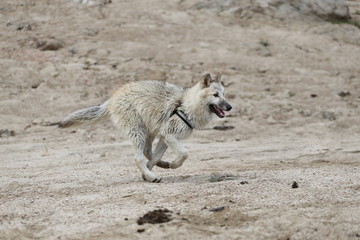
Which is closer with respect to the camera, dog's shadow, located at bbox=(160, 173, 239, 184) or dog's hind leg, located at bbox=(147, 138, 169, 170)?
dog's shadow, located at bbox=(160, 173, 239, 184)

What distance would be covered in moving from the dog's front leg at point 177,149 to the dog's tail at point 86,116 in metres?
1.12

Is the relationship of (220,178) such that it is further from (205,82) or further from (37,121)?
(37,121)

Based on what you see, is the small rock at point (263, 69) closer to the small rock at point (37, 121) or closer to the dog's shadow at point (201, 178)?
the small rock at point (37, 121)

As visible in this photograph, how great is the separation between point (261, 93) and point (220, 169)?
745 centimetres

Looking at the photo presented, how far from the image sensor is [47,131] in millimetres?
13211

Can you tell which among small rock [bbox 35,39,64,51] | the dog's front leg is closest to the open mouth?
the dog's front leg

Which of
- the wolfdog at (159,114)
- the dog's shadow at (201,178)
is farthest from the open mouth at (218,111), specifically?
the dog's shadow at (201,178)

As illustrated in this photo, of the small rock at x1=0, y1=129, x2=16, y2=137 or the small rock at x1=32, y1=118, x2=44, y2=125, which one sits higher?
the small rock at x1=0, y1=129, x2=16, y2=137

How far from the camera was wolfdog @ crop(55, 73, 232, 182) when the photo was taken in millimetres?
8117

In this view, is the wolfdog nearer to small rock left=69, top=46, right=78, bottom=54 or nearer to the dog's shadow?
the dog's shadow

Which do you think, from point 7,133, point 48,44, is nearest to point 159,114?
point 7,133

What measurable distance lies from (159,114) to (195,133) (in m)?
5.26

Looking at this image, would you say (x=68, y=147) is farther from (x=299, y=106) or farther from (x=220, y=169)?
(x=299, y=106)

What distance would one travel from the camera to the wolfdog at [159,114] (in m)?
8.12
